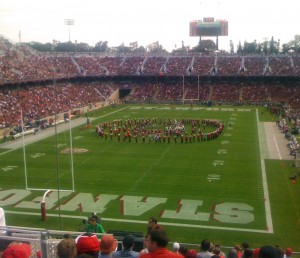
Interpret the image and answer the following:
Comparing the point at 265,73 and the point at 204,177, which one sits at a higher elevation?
the point at 265,73

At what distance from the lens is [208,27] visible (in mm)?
75250

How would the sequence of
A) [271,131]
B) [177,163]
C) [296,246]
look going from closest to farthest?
1. [296,246]
2. [177,163]
3. [271,131]

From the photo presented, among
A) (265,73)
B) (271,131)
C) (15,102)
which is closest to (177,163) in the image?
(271,131)

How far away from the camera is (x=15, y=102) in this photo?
120ft

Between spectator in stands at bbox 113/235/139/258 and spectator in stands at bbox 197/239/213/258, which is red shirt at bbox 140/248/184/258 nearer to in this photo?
spectator in stands at bbox 113/235/139/258

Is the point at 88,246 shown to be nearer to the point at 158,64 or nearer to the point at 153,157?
the point at 153,157

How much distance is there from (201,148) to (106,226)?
11845 mm

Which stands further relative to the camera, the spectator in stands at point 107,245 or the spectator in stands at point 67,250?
the spectator in stands at point 107,245

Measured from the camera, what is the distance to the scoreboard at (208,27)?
7506cm

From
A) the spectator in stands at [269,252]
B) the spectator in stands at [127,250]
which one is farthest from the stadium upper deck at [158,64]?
the spectator in stands at [269,252]

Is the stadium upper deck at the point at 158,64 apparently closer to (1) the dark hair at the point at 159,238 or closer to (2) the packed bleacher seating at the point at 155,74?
(2) the packed bleacher seating at the point at 155,74

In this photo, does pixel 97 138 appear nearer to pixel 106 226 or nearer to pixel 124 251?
pixel 106 226

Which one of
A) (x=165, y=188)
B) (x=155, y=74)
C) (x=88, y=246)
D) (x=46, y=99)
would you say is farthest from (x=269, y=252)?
(x=155, y=74)

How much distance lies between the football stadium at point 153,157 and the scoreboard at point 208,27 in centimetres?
2108
